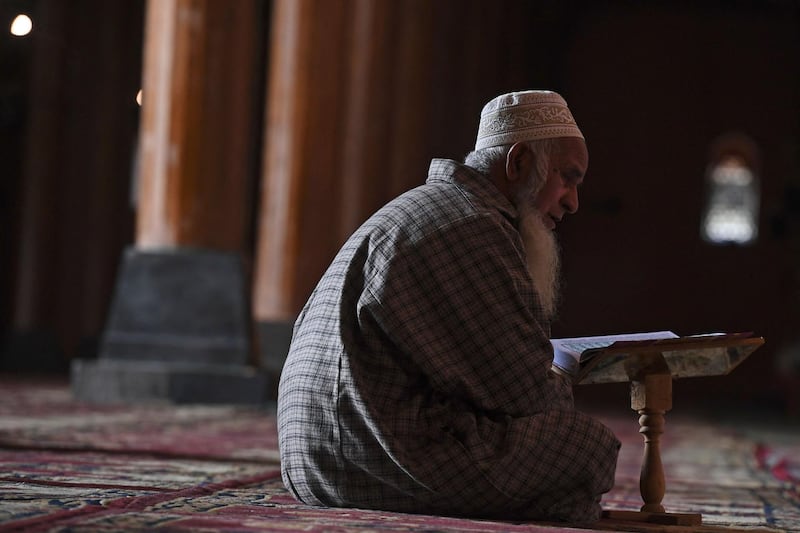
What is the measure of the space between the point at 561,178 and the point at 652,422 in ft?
2.22

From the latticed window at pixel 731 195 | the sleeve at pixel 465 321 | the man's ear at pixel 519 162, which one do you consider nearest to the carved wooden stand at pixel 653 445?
the sleeve at pixel 465 321

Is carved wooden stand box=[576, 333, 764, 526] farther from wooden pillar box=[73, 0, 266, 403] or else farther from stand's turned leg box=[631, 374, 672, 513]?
wooden pillar box=[73, 0, 266, 403]

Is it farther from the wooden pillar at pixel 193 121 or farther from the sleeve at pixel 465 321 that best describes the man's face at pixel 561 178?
the wooden pillar at pixel 193 121

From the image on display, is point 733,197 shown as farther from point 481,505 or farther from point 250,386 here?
point 481,505

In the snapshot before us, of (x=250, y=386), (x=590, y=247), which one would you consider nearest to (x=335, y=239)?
(x=250, y=386)

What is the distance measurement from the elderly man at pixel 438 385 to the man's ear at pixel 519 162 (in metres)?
0.16

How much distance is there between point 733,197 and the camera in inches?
780

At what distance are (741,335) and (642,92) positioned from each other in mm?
17336

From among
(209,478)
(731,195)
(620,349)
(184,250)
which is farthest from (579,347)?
(731,195)

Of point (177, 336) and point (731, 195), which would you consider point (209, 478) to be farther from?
point (731, 195)

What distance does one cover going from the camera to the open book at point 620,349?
9.86 feet

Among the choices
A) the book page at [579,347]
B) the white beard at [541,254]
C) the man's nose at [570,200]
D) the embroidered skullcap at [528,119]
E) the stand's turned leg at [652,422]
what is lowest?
the stand's turned leg at [652,422]

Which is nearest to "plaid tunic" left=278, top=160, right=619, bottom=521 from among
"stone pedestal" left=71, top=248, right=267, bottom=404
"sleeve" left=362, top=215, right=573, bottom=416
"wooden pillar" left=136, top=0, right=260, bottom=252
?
"sleeve" left=362, top=215, right=573, bottom=416

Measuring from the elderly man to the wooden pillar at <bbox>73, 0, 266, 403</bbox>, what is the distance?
5.27 metres
